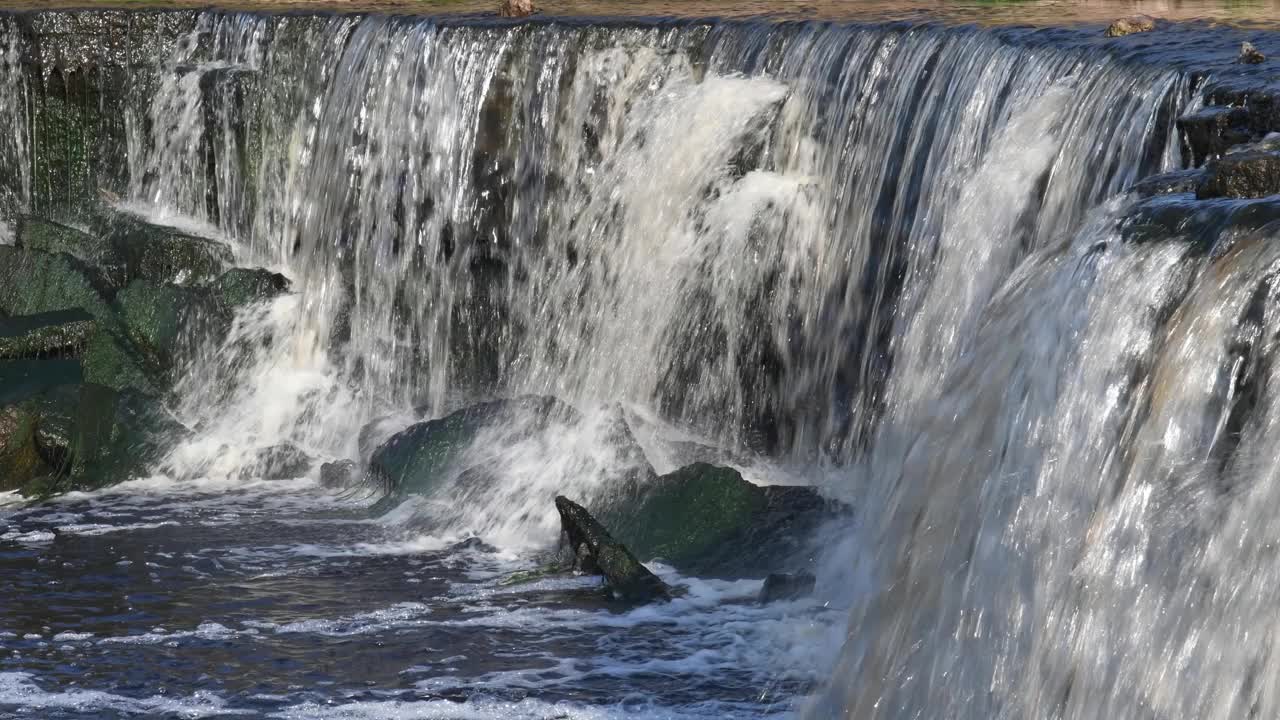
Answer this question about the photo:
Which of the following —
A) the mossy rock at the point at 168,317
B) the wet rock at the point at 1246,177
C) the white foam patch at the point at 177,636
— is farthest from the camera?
the mossy rock at the point at 168,317

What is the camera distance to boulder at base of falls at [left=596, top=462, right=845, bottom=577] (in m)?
10.3

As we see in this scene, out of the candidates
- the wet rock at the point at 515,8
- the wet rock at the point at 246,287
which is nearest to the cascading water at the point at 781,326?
the wet rock at the point at 246,287

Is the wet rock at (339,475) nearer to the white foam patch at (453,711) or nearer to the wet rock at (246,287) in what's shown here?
the wet rock at (246,287)

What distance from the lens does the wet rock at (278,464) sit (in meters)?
13.0

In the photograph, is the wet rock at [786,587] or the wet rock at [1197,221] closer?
the wet rock at [1197,221]

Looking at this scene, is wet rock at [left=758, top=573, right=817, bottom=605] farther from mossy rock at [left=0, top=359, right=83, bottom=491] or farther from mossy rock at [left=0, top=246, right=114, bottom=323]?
mossy rock at [left=0, top=246, right=114, bottom=323]

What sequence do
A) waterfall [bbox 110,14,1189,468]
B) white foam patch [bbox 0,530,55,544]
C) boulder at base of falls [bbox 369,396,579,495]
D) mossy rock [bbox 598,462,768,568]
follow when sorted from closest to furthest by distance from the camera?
waterfall [bbox 110,14,1189,468]
mossy rock [bbox 598,462,768,568]
white foam patch [bbox 0,530,55,544]
boulder at base of falls [bbox 369,396,579,495]

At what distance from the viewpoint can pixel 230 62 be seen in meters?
15.4

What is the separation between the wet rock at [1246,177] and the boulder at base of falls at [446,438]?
5.56 metres

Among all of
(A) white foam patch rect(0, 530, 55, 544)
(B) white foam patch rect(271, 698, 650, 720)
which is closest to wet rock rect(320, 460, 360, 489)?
(A) white foam patch rect(0, 530, 55, 544)

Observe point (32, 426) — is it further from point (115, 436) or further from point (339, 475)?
point (339, 475)

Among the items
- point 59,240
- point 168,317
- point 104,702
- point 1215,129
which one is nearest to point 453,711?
point 104,702

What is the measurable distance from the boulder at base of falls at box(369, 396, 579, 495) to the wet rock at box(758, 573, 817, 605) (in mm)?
2572

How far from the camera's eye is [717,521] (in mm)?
10594
